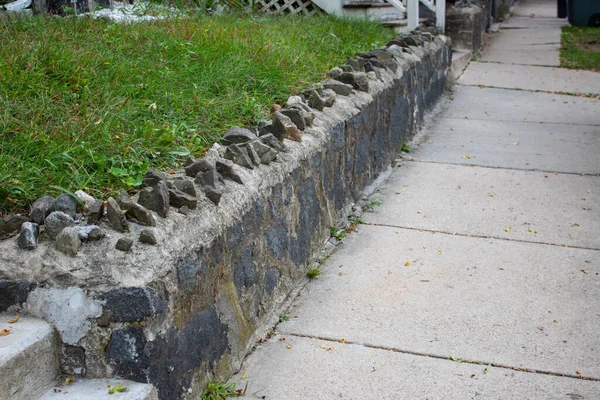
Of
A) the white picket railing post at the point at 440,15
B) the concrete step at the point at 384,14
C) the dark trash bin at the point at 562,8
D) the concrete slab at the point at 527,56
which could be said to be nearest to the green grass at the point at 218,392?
the concrete step at the point at 384,14

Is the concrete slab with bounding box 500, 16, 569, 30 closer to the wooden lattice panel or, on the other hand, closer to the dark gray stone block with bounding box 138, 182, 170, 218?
the wooden lattice panel

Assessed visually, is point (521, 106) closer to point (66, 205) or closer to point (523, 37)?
point (523, 37)

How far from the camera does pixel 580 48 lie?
38.6 feet

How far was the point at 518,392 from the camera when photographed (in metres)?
2.98

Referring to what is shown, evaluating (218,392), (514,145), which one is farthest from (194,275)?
(514,145)

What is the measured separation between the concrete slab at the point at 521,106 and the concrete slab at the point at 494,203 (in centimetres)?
187

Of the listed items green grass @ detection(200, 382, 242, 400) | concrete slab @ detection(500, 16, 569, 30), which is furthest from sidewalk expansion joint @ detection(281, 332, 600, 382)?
concrete slab @ detection(500, 16, 569, 30)

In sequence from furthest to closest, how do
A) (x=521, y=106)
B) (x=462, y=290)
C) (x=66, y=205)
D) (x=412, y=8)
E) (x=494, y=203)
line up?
(x=412, y=8)
(x=521, y=106)
(x=494, y=203)
(x=462, y=290)
(x=66, y=205)

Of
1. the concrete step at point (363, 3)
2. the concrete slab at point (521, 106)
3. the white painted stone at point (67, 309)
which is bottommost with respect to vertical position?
the concrete slab at point (521, 106)

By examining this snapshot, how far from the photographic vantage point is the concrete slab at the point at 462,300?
3.32 m

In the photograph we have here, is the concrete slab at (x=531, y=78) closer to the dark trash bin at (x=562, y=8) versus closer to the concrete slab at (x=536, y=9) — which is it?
the dark trash bin at (x=562, y=8)

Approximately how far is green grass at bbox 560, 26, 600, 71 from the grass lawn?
5.40 metres

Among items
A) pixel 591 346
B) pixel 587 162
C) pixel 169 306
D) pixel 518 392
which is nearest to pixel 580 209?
pixel 587 162

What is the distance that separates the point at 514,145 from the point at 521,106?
62.5 inches
